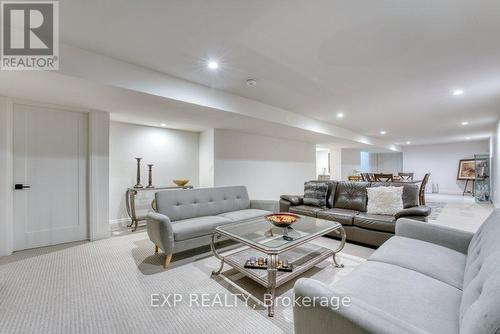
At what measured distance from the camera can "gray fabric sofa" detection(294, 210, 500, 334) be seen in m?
0.80

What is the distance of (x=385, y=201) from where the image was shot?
332 centimetres

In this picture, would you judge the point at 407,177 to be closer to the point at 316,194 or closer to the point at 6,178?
the point at 316,194

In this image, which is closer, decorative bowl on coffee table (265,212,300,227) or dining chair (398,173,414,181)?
decorative bowl on coffee table (265,212,300,227)

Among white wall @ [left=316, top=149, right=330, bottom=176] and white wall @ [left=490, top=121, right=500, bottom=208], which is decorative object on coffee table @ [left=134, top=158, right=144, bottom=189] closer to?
white wall @ [left=490, top=121, right=500, bottom=208]

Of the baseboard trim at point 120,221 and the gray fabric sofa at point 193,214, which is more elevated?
the gray fabric sofa at point 193,214

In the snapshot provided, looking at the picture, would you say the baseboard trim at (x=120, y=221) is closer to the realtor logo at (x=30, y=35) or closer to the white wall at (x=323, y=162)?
the realtor logo at (x=30, y=35)

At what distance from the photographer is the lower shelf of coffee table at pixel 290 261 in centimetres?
196

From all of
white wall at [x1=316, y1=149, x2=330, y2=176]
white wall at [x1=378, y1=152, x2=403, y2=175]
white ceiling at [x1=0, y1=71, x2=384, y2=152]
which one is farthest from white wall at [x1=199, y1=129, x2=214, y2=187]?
white wall at [x1=378, y1=152, x2=403, y2=175]

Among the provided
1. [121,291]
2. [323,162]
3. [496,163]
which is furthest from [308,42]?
[323,162]

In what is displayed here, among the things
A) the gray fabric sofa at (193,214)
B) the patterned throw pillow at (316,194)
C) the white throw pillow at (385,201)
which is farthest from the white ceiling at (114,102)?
the white throw pillow at (385,201)

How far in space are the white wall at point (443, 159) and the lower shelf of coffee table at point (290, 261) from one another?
10576mm

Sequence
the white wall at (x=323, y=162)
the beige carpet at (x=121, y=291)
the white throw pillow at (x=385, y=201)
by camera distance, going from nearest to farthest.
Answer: the beige carpet at (x=121, y=291) → the white throw pillow at (x=385, y=201) → the white wall at (x=323, y=162)

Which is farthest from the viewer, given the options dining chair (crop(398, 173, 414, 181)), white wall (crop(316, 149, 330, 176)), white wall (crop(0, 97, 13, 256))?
white wall (crop(316, 149, 330, 176))

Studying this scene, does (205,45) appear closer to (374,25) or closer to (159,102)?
(159,102)
